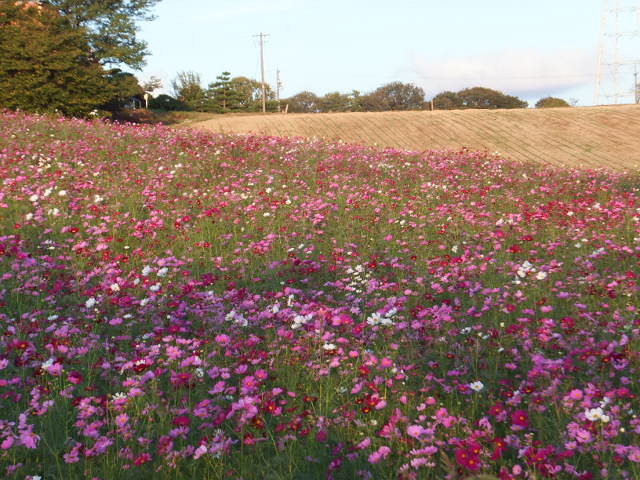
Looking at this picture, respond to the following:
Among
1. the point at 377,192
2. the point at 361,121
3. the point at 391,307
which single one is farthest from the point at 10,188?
the point at 361,121

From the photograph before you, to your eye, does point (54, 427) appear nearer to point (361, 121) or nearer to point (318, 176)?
point (318, 176)

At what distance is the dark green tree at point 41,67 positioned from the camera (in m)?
24.0

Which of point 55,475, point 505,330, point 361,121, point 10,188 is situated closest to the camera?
point 55,475

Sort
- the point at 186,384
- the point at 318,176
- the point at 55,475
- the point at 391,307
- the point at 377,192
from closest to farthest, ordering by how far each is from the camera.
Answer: the point at 55,475 → the point at 186,384 → the point at 391,307 → the point at 377,192 → the point at 318,176

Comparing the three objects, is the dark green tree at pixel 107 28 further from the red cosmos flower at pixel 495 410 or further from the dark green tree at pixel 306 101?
the dark green tree at pixel 306 101

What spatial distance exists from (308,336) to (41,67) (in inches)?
1037

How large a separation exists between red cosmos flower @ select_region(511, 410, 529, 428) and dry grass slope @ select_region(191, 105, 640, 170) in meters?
16.7

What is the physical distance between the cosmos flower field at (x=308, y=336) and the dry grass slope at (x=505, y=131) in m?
11.4

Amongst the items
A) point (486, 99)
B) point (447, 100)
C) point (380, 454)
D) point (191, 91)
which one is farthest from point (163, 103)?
point (380, 454)

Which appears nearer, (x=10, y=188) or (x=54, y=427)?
(x=54, y=427)

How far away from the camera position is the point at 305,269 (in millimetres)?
5672

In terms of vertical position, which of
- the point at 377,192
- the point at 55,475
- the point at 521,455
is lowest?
the point at 55,475

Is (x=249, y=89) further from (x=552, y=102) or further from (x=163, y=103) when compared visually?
(x=552, y=102)

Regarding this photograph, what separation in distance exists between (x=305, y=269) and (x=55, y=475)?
3381 mm
